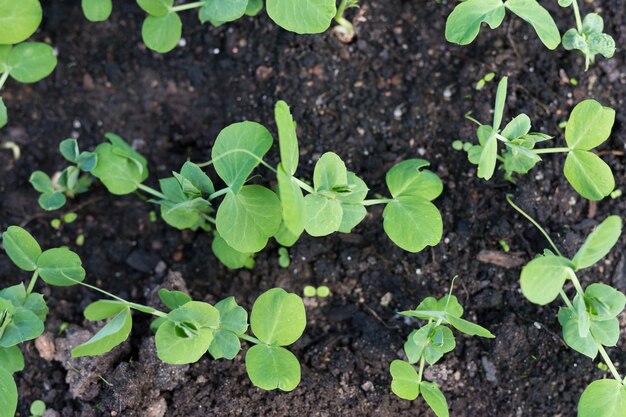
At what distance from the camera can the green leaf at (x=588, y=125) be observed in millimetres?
1984

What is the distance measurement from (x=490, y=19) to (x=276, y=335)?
3.66ft

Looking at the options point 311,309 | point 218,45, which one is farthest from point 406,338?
point 218,45

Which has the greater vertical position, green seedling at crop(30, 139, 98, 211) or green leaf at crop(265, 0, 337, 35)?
green leaf at crop(265, 0, 337, 35)

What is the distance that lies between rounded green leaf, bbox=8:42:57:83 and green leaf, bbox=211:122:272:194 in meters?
0.83

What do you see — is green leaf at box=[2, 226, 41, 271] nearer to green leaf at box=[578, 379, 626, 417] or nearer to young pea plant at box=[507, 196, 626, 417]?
young pea plant at box=[507, 196, 626, 417]

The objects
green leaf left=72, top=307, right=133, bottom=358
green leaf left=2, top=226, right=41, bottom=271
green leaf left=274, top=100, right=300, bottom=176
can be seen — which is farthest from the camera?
green leaf left=2, top=226, right=41, bottom=271

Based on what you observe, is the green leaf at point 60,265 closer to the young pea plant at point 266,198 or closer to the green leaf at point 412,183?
the young pea plant at point 266,198

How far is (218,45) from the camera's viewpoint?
2541 mm

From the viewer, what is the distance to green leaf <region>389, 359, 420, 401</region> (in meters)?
2.00

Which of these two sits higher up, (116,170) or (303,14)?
(303,14)

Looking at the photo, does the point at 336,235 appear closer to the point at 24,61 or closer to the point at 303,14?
the point at 303,14

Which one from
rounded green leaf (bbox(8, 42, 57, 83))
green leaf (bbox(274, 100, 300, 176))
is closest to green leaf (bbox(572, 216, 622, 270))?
green leaf (bbox(274, 100, 300, 176))

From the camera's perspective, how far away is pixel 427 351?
6.57 ft

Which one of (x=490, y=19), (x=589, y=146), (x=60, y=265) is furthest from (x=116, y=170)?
(x=589, y=146)
